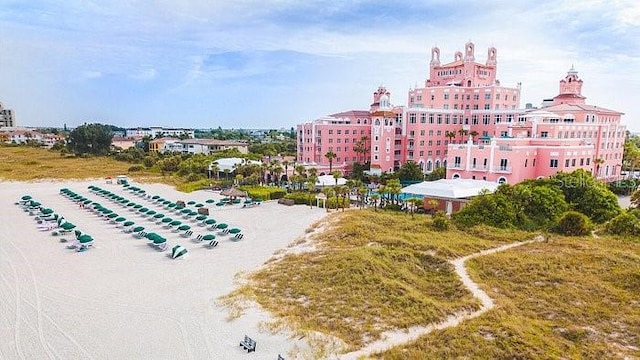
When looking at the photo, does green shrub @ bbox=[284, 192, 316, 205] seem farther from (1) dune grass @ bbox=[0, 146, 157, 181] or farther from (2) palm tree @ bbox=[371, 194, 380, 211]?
(1) dune grass @ bbox=[0, 146, 157, 181]

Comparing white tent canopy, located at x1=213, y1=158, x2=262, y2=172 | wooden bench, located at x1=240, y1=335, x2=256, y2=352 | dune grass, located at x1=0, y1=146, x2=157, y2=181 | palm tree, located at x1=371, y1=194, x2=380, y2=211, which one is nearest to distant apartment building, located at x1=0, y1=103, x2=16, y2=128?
dune grass, located at x1=0, y1=146, x2=157, y2=181

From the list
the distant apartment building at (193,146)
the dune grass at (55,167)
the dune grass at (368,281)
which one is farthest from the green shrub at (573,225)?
the distant apartment building at (193,146)

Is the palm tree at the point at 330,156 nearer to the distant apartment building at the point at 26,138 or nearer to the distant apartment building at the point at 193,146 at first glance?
the distant apartment building at the point at 193,146

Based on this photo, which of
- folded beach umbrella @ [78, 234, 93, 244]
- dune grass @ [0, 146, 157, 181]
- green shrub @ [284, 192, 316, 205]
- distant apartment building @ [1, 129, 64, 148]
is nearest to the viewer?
folded beach umbrella @ [78, 234, 93, 244]

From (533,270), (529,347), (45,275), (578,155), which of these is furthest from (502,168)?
(45,275)

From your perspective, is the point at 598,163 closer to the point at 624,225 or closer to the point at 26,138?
the point at 624,225
